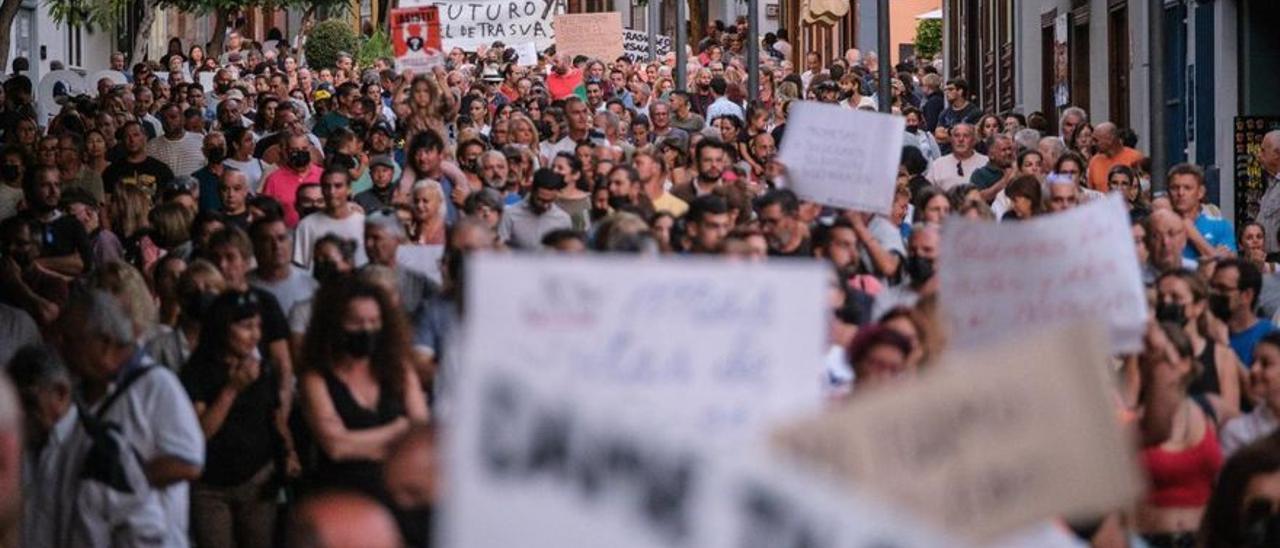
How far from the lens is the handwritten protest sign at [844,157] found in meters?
14.2

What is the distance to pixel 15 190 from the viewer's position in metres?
17.4

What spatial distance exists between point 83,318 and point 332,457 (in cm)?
82

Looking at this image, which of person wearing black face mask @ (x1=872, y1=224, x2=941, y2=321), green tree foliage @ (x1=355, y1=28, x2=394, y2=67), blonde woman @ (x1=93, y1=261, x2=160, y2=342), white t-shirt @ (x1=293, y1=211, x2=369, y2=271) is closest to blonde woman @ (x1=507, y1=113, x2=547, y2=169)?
white t-shirt @ (x1=293, y1=211, x2=369, y2=271)

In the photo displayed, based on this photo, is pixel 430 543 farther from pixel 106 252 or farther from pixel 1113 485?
pixel 106 252

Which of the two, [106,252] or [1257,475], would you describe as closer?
[1257,475]

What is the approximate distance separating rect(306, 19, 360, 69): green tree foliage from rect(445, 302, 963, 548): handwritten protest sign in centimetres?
5053

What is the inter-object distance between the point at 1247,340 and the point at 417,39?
13900 millimetres

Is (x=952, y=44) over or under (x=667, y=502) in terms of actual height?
over

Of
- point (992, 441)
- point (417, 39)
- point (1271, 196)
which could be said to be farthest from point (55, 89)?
point (992, 441)

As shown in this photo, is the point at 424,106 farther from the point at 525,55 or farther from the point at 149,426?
the point at 525,55

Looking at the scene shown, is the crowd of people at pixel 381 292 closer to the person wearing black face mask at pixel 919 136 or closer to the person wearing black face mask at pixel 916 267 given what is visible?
the person wearing black face mask at pixel 916 267

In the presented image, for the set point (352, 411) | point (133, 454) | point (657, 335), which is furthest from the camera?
point (352, 411)

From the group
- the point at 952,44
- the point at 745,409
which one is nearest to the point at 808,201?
the point at 745,409

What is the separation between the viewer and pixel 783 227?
12805 millimetres
